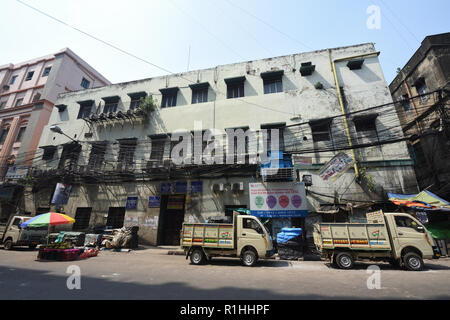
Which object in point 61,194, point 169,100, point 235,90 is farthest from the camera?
point 169,100

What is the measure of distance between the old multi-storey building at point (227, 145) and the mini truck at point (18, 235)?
3456mm

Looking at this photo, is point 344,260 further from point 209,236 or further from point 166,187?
point 166,187

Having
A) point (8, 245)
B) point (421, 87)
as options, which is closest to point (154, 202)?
point (8, 245)

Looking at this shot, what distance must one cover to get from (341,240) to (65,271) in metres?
11.0

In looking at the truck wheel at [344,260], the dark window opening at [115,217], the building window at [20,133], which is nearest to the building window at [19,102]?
the building window at [20,133]

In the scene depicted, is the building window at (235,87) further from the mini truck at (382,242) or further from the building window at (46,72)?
the building window at (46,72)

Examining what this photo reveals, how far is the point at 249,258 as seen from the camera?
8.55 m

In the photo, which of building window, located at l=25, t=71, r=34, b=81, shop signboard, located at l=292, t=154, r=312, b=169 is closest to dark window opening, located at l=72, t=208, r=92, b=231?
shop signboard, located at l=292, t=154, r=312, b=169

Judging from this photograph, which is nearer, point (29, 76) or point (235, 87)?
point (235, 87)

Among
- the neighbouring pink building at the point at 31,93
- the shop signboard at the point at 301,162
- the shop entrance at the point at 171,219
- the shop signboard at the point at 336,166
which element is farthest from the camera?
the neighbouring pink building at the point at 31,93

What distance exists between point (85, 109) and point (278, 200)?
22.1 m

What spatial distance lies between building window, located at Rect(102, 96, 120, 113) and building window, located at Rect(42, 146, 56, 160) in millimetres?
6549

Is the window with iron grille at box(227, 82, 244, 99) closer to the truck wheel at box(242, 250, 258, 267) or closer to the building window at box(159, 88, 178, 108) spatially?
the building window at box(159, 88, 178, 108)

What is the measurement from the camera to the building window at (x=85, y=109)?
2081 centimetres
